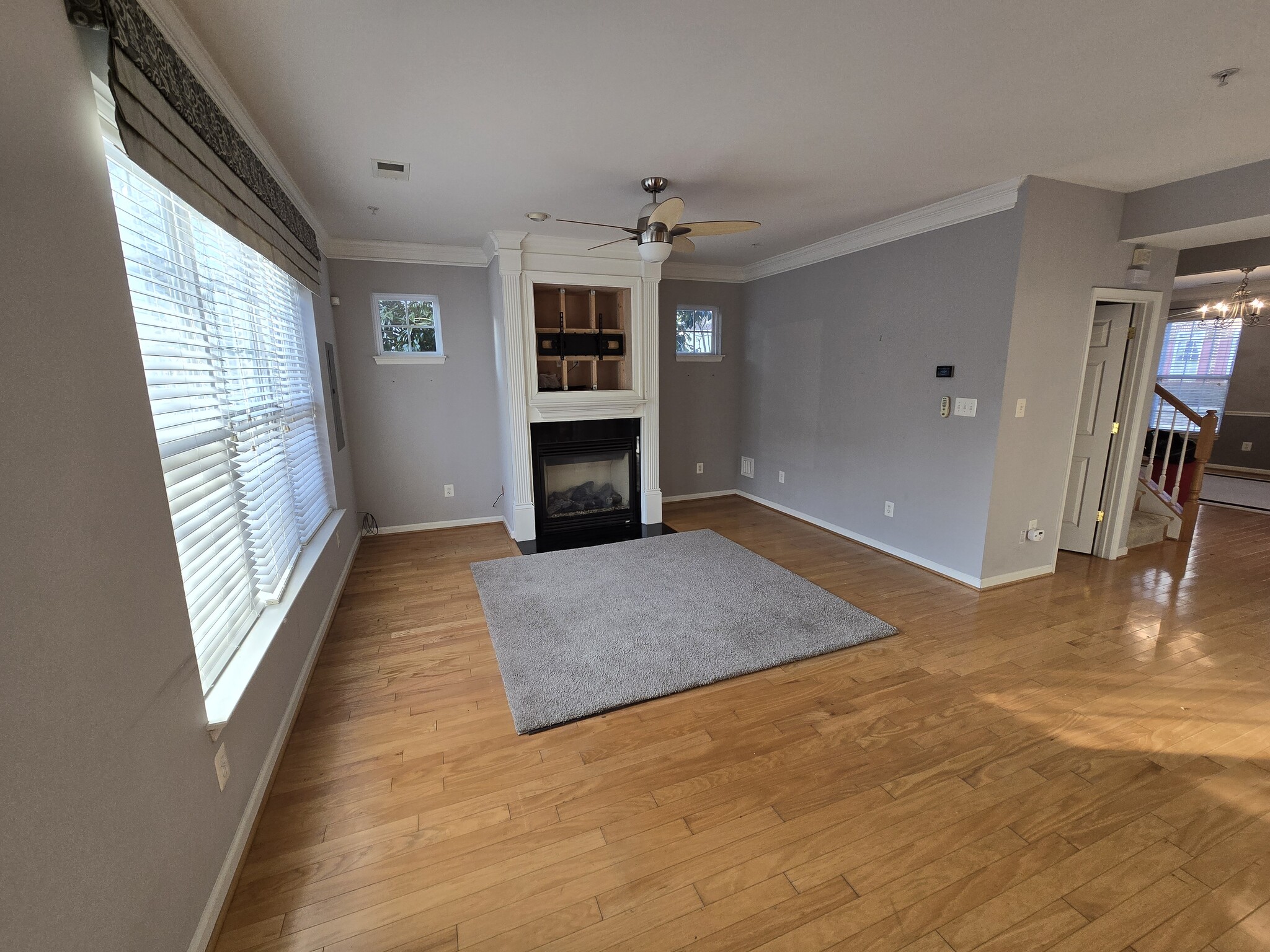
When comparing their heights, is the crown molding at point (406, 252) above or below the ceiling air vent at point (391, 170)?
below

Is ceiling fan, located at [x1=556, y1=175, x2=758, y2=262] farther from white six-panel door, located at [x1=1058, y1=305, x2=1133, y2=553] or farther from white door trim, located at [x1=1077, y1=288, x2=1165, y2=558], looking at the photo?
white six-panel door, located at [x1=1058, y1=305, x2=1133, y2=553]

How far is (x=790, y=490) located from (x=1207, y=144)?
11.3 ft

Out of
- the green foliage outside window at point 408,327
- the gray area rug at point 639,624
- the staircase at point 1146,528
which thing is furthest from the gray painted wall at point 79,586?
the staircase at point 1146,528

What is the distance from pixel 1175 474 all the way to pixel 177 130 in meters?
6.90

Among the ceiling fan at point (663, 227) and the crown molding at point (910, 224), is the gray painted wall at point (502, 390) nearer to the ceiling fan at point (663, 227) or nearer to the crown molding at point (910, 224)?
the ceiling fan at point (663, 227)

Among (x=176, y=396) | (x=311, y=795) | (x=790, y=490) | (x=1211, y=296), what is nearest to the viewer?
Result: (x=176, y=396)

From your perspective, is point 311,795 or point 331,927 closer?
point 331,927

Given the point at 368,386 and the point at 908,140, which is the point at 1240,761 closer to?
the point at 908,140

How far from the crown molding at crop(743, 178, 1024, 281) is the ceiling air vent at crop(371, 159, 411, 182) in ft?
10.5

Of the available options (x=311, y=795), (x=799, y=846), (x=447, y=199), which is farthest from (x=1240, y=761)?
(x=447, y=199)

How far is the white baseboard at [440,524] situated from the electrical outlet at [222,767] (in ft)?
10.9

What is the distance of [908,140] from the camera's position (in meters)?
2.45

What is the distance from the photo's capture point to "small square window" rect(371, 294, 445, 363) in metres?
4.45

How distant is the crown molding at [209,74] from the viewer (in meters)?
1.49
